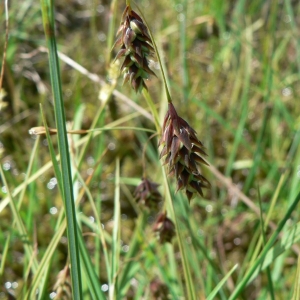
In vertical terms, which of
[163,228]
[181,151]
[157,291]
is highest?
[181,151]

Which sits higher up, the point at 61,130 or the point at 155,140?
the point at 61,130

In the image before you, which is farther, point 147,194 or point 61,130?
point 147,194

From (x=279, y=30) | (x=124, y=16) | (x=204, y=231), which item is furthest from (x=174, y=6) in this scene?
(x=124, y=16)

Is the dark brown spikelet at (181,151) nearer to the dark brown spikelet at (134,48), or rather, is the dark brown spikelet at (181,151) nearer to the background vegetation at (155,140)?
the dark brown spikelet at (134,48)

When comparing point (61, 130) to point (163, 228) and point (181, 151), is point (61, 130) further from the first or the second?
point (163, 228)

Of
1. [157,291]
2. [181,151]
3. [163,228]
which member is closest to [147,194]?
[163,228]

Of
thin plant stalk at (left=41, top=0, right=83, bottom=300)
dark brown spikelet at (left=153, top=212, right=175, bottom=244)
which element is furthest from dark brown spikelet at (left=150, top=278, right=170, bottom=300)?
thin plant stalk at (left=41, top=0, right=83, bottom=300)

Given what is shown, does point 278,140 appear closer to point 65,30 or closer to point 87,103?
point 87,103
